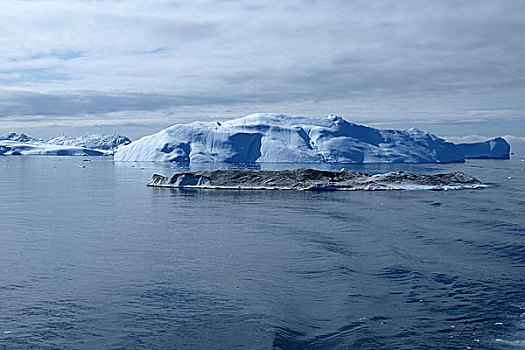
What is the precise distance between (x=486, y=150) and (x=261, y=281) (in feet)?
618

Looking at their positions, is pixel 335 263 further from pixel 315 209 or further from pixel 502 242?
pixel 315 209

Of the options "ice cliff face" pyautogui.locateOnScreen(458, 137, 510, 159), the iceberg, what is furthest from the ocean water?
"ice cliff face" pyautogui.locateOnScreen(458, 137, 510, 159)

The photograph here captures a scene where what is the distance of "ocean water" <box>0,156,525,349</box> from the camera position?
1059 cm

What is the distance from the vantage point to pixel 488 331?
10.8 metres

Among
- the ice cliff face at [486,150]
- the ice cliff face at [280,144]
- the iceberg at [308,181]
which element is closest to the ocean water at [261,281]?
the iceberg at [308,181]

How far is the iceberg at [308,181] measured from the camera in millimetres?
50656

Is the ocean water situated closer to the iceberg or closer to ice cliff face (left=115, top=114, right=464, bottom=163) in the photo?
the iceberg

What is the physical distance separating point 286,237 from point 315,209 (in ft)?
37.5

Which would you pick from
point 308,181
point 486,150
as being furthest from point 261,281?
point 486,150

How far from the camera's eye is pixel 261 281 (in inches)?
579

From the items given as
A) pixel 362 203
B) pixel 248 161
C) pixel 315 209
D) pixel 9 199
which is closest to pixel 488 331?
pixel 315 209

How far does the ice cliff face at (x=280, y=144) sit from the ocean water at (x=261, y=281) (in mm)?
103429

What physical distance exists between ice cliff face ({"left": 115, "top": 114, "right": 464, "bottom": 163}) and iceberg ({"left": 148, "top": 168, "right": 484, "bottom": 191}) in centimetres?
7712

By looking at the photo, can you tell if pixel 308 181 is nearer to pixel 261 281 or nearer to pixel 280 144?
pixel 261 281
